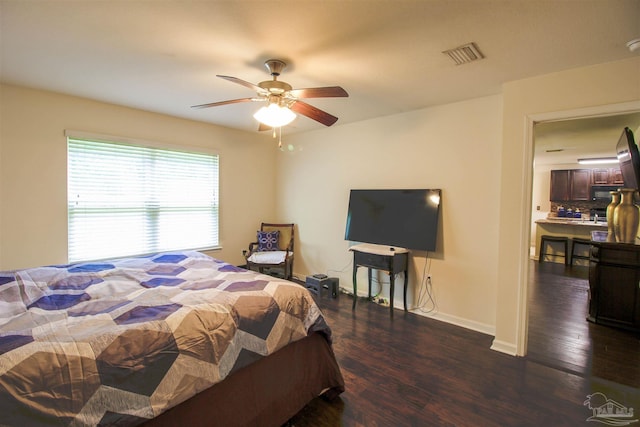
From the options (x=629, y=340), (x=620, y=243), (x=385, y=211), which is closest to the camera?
(x=629, y=340)

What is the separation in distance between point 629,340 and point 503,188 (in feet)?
6.94

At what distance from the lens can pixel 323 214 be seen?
4652 mm

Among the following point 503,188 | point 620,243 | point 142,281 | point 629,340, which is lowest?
point 629,340

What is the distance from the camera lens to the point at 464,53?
216cm

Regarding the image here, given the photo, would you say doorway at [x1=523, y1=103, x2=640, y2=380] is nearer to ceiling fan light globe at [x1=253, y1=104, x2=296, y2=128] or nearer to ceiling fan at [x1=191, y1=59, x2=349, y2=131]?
ceiling fan at [x1=191, y1=59, x2=349, y2=131]

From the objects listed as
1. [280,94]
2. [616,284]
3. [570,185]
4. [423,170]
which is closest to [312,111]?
[280,94]

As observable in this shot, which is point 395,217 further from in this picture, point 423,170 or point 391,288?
point 391,288

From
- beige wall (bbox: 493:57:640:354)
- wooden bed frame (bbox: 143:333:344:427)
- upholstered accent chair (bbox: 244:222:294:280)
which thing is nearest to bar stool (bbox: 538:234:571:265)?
beige wall (bbox: 493:57:640:354)

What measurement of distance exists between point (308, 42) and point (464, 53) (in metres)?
1.16

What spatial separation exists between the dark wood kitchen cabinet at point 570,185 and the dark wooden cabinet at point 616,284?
5.08m

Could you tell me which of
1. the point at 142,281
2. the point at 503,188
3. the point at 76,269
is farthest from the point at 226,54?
the point at 503,188

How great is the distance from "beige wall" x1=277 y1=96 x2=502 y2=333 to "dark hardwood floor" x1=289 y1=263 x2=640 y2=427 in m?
0.46

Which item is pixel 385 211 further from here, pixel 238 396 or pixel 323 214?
pixel 238 396

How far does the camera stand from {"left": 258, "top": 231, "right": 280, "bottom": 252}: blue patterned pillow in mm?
4840
